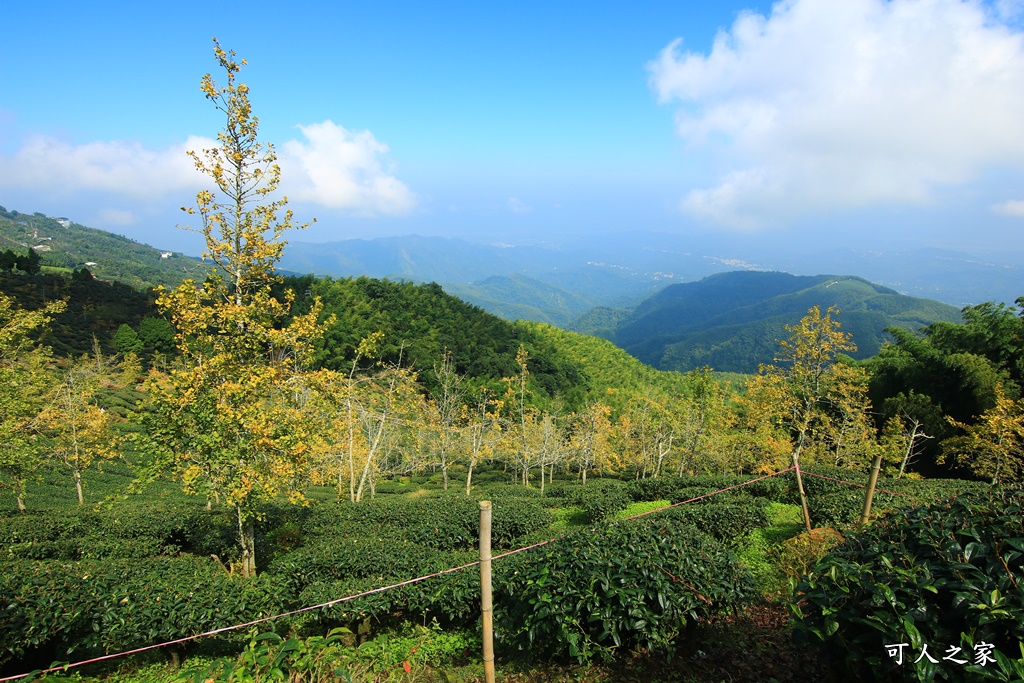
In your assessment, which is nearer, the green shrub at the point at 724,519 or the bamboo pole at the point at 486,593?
the bamboo pole at the point at 486,593

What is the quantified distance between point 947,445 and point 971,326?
31.5 ft

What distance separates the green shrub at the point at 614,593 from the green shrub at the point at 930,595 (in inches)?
49.1

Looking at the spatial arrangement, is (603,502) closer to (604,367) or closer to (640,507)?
(640,507)

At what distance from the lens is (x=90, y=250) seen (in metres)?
123

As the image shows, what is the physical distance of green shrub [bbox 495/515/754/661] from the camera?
14.6ft

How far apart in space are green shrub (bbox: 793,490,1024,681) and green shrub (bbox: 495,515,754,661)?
1.25 metres

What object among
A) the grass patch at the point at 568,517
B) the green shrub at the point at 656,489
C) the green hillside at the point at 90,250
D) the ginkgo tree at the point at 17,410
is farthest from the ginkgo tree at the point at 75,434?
the green hillside at the point at 90,250

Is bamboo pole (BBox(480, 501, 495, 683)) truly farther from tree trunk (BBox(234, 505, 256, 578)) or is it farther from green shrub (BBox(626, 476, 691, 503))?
green shrub (BBox(626, 476, 691, 503))

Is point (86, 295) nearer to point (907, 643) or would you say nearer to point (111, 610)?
point (111, 610)

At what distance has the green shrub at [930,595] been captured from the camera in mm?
2592

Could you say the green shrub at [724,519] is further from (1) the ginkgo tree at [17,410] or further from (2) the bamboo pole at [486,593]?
(1) the ginkgo tree at [17,410]

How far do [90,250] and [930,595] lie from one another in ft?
541

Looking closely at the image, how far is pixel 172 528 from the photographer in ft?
32.6

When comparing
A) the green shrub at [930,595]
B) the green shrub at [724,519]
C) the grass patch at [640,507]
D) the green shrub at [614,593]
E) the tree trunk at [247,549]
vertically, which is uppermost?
the green shrub at [930,595]
